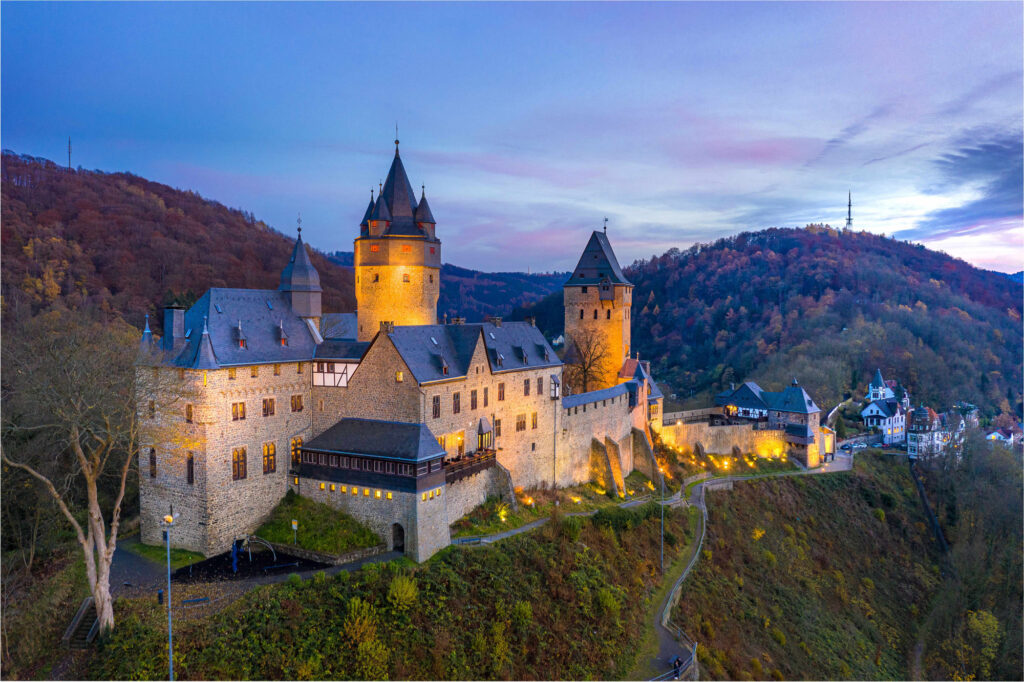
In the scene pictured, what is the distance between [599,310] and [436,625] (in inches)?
1438

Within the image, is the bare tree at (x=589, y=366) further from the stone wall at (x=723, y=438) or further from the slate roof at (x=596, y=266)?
the stone wall at (x=723, y=438)

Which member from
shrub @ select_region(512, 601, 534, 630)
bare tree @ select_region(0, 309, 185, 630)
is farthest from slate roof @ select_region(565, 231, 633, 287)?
bare tree @ select_region(0, 309, 185, 630)

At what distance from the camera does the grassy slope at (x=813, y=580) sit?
1312 inches

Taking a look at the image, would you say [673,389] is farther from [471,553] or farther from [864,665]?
[471,553]

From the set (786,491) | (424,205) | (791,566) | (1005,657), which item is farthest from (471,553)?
(1005,657)

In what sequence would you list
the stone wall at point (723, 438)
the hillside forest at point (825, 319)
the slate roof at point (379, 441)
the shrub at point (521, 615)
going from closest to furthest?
the shrub at point (521, 615) < the slate roof at point (379, 441) < the stone wall at point (723, 438) < the hillside forest at point (825, 319)

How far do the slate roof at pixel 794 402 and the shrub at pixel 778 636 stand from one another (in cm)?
2773

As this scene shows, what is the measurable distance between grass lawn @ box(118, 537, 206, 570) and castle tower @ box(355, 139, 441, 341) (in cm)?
1550

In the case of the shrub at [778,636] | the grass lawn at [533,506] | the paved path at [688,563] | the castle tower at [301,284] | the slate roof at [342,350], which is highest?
the castle tower at [301,284]

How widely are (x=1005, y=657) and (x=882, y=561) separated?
894 cm

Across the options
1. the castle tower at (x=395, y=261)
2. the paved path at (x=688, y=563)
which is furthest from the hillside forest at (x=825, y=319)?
the castle tower at (x=395, y=261)

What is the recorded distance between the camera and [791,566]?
41500 mm

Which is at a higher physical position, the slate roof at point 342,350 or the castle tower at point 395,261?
the castle tower at point 395,261

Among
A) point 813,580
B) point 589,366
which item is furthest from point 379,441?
point 813,580
